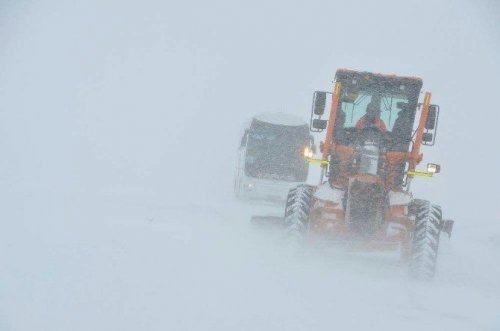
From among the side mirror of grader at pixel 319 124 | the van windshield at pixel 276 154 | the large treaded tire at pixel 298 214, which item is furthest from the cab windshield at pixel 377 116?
the van windshield at pixel 276 154

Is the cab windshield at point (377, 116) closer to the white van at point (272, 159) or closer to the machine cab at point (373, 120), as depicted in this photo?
the machine cab at point (373, 120)

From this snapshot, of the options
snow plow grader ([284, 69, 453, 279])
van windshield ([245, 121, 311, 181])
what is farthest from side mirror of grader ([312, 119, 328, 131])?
van windshield ([245, 121, 311, 181])

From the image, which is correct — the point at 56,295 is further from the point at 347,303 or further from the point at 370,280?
the point at 370,280

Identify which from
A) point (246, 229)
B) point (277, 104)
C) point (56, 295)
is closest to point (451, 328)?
point (56, 295)

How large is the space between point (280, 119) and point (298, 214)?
11.3 metres

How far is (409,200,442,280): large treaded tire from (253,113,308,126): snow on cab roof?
11.6m

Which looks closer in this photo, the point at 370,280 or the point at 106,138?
the point at 370,280

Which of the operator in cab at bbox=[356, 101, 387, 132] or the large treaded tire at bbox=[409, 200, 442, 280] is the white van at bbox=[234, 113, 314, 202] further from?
the large treaded tire at bbox=[409, 200, 442, 280]

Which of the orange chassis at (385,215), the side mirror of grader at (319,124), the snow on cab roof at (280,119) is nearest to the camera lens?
the orange chassis at (385,215)

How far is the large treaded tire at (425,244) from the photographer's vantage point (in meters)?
9.09

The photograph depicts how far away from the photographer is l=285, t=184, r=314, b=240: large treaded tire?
32.2ft

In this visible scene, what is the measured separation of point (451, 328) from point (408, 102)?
4.48 meters

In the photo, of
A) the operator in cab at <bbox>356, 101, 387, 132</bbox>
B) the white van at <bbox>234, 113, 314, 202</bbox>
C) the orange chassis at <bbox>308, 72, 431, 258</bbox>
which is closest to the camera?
the orange chassis at <bbox>308, 72, 431, 258</bbox>

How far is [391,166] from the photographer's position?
33.6ft
